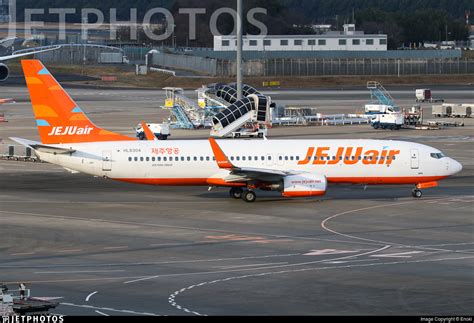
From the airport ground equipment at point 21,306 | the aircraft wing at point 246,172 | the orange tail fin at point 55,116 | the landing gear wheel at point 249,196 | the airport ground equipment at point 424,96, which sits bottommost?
the airport ground equipment at point 21,306

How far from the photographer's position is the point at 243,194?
63312 millimetres

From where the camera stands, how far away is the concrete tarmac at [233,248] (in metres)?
37.0

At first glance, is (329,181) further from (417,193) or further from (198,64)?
(198,64)

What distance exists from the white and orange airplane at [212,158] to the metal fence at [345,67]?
117m

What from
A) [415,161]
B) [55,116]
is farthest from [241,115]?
[415,161]

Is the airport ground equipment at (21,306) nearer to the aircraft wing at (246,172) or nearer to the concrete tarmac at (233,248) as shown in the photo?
the concrete tarmac at (233,248)

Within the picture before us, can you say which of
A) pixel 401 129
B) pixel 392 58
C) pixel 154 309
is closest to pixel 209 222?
pixel 154 309

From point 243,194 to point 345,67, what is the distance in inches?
4913

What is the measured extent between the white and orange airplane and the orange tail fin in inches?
2.3

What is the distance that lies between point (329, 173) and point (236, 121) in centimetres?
3783

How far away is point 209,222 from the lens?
56281mm

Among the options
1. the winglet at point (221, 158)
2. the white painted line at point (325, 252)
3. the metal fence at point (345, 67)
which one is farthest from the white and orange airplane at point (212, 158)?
the metal fence at point (345, 67)

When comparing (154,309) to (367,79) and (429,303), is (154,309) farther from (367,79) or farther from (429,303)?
(367,79)

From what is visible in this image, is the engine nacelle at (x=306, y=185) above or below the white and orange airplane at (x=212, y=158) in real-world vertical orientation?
below
